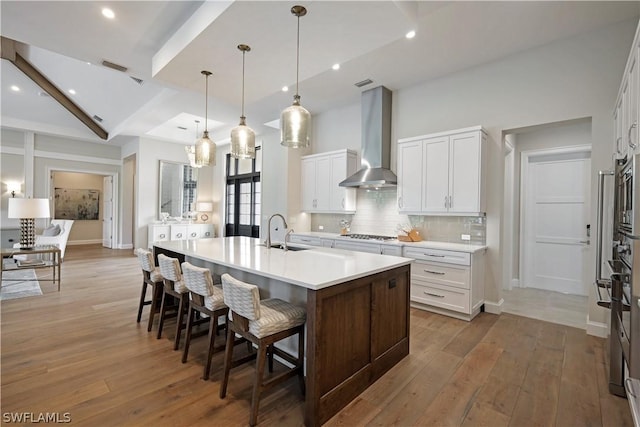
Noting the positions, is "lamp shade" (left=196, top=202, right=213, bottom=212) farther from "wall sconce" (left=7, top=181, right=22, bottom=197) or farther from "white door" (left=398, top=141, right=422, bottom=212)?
"white door" (left=398, top=141, right=422, bottom=212)

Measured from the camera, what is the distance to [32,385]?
2.19 metres

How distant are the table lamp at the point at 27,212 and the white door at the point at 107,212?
453 centimetres

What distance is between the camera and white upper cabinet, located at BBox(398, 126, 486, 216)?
12.1 ft

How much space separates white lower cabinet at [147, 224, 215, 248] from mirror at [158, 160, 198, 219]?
21.6 inches

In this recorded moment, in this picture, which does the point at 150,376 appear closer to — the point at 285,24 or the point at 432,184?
the point at 285,24

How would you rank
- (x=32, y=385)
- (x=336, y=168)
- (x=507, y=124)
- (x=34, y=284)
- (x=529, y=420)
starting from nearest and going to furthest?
1. (x=529, y=420)
2. (x=32, y=385)
3. (x=507, y=124)
4. (x=34, y=284)
5. (x=336, y=168)

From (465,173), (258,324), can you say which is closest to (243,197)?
(465,173)

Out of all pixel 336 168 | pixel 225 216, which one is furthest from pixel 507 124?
pixel 225 216

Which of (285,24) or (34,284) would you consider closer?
(285,24)

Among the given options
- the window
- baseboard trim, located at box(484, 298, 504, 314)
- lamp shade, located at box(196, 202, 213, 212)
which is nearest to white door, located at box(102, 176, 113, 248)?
lamp shade, located at box(196, 202, 213, 212)

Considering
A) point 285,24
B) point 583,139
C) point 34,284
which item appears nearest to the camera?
point 285,24

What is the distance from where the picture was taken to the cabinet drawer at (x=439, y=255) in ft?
11.4

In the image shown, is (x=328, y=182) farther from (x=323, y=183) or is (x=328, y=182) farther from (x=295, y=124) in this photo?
(x=295, y=124)

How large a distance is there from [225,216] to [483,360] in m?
7.32
